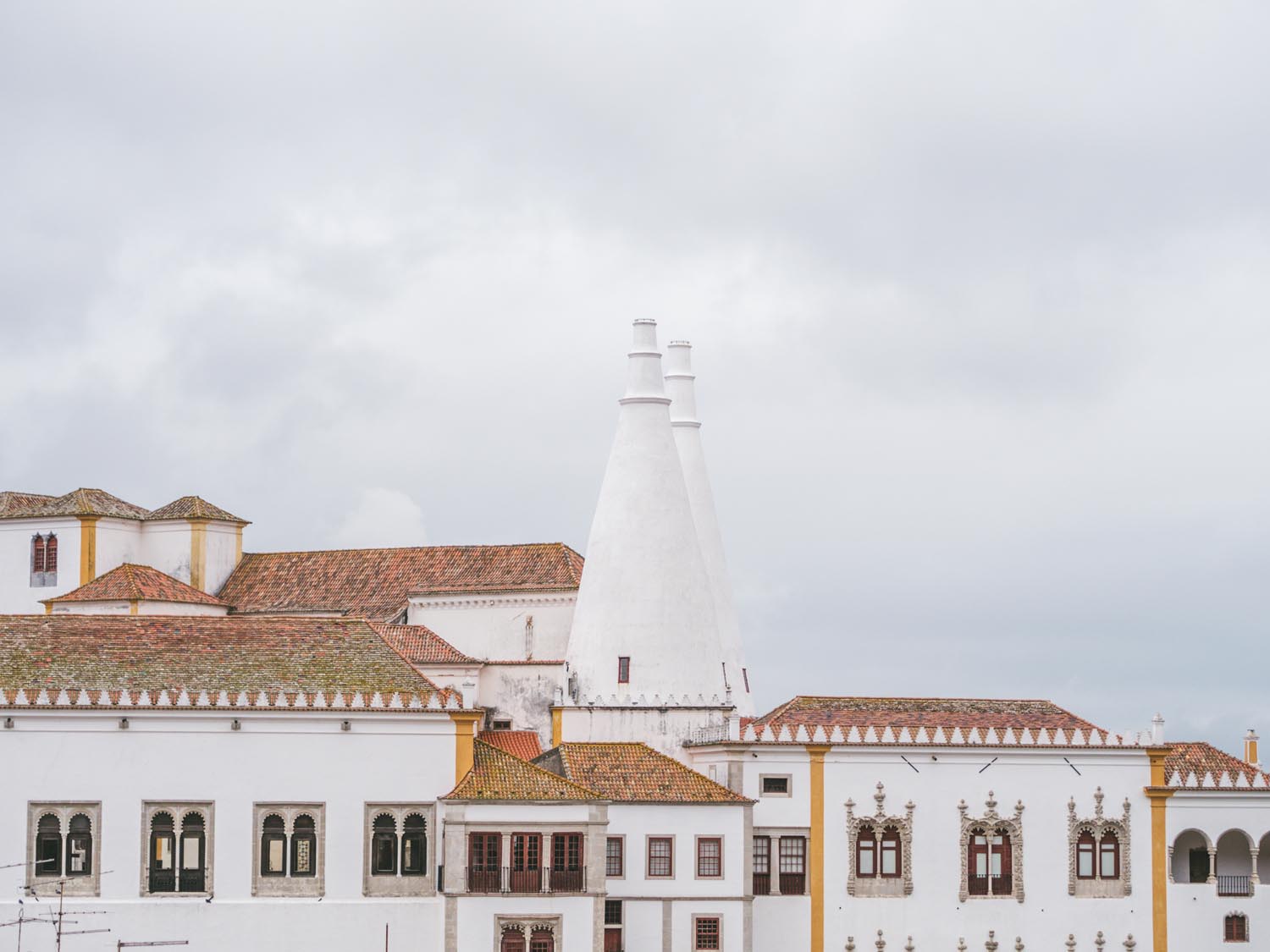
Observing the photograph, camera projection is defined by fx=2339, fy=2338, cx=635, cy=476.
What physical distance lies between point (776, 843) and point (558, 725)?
8.19 meters

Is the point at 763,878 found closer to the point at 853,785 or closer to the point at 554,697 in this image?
the point at 853,785

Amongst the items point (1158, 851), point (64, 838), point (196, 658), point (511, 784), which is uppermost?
point (196, 658)

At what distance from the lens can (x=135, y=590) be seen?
77.1 m

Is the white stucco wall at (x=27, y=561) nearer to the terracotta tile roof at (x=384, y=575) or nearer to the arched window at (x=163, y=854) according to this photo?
the terracotta tile roof at (x=384, y=575)

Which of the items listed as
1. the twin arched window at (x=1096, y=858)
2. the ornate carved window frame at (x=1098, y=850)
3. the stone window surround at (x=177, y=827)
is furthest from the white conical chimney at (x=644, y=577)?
the stone window surround at (x=177, y=827)

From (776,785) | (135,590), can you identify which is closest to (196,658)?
(776,785)

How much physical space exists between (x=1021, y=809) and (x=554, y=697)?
15.2 metres

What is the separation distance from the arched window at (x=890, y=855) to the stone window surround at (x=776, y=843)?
2060 millimetres

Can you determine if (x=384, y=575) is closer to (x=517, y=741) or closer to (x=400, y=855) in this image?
(x=517, y=741)

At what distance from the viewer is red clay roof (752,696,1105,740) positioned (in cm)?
6456

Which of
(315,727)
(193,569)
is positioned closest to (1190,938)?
(315,727)

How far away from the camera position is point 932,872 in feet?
207

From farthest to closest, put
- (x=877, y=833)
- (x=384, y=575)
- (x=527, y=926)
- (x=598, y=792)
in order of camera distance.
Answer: (x=384, y=575)
(x=877, y=833)
(x=598, y=792)
(x=527, y=926)

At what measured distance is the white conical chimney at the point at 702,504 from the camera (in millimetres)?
72625
